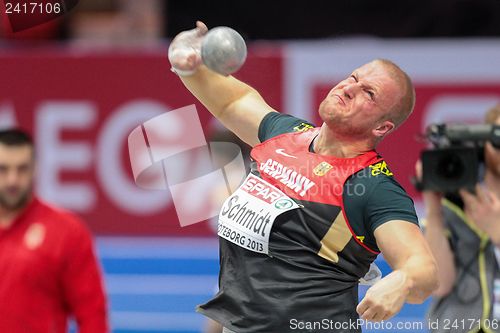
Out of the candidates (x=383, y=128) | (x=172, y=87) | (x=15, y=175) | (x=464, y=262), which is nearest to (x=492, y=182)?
(x=464, y=262)

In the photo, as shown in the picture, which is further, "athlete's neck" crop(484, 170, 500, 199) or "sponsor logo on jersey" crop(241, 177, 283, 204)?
"athlete's neck" crop(484, 170, 500, 199)

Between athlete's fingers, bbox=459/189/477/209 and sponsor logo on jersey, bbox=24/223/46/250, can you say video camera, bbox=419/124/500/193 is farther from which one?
sponsor logo on jersey, bbox=24/223/46/250

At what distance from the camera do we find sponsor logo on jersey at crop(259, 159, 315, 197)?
5.02 meters

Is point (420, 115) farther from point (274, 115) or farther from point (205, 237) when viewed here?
point (274, 115)

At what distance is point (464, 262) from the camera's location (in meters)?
6.18

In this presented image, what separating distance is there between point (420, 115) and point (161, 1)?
3998mm

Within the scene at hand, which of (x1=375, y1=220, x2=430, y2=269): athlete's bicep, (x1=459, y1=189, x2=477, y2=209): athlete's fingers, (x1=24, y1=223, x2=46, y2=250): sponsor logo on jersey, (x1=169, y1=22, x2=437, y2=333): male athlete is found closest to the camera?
(x1=375, y1=220, x2=430, y2=269): athlete's bicep

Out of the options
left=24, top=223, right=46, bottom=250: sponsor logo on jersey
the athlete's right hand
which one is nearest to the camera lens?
the athlete's right hand

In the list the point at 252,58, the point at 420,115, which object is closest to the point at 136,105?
the point at 252,58

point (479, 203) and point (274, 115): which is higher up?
point (274, 115)

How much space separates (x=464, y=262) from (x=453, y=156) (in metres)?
0.99

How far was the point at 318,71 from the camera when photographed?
12.6 m

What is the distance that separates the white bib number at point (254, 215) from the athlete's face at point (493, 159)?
4.92ft

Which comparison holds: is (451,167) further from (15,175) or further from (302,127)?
(15,175)
